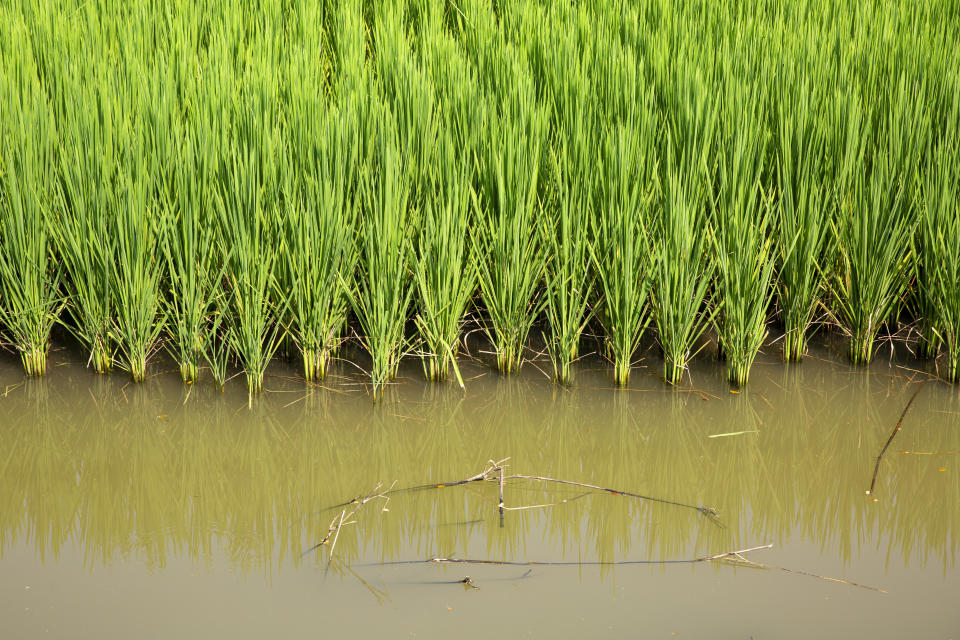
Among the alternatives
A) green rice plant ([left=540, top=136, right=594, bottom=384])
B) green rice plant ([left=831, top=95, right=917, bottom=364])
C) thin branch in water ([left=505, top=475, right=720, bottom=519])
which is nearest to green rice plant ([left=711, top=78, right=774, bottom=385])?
green rice plant ([left=831, top=95, right=917, bottom=364])

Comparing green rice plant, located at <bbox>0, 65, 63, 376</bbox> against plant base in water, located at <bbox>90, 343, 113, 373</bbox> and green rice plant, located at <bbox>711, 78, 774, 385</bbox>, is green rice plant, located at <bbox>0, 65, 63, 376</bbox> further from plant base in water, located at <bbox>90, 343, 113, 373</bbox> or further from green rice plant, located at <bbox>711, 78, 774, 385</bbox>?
green rice plant, located at <bbox>711, 78, 774, 385</bbox>

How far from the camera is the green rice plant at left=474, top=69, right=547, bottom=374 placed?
95.7 inches

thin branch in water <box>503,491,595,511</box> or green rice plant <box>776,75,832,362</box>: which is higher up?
green rice plant <box>776,75,832,362</box>

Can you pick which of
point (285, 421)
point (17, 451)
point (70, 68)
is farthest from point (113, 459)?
point (70, 68)

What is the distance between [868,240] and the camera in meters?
2.53

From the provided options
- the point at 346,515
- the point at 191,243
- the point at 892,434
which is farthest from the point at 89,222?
the point at 892,434

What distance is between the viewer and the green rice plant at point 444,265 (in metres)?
2.39

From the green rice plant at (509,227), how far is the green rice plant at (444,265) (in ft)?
0.18

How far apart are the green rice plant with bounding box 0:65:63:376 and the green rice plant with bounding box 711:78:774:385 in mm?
1839

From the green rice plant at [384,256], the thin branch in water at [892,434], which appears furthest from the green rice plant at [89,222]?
the thin branch in water at [892,434]

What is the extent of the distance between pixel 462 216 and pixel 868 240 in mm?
1165

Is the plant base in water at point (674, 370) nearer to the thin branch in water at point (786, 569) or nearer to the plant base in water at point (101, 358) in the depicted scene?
the thin branch in water at point (786, 569)

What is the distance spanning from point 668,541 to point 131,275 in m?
1.55

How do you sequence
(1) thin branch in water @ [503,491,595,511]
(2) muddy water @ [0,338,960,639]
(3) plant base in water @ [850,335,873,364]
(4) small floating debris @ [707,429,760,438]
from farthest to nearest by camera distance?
1. (3) plant base in water @ [850,335,873,364]
2. (4) small floating debris @ [707,429,760,438]
3. (1) thin branch in water @ [503,491,595,511]
4. (2) muddy water @ [0,338,960,639]
